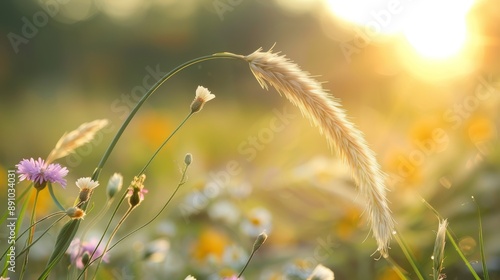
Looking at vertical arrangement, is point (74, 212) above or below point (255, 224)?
above

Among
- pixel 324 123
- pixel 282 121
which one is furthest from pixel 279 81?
pixel 282 121

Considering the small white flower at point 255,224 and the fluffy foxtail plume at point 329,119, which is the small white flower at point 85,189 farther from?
the small white flower at point 255,224

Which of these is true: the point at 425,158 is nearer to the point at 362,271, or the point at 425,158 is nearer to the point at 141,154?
the point at 362,271

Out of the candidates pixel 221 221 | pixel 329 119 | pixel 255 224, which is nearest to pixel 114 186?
pixel 329 119

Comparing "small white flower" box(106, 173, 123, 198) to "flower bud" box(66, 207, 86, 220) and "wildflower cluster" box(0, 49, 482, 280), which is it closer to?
"wildflower cluster" box(0, 49, 482, 280)

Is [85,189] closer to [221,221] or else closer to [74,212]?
[74,212]
